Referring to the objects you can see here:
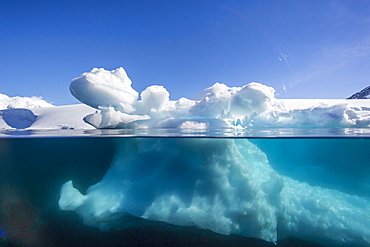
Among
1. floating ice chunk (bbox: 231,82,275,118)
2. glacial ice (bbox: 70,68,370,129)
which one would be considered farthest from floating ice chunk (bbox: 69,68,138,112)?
floating ice chunk (bbox: 231,82,275,118)

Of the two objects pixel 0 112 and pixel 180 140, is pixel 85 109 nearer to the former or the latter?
pixel 0 112

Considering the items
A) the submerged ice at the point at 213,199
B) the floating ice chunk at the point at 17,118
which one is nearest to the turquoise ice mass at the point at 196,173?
the submerged ice at the point at 213,199

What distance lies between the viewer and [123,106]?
884cm

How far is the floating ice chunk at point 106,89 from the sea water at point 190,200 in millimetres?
1693

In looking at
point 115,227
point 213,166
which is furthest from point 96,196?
point 213,166

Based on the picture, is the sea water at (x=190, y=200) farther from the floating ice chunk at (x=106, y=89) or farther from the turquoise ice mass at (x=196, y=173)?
the floating ice chunk at (x=106, y=89)

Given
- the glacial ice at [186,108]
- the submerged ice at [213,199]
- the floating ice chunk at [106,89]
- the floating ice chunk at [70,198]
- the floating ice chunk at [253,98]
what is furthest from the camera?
the glacial ice at [186,108]

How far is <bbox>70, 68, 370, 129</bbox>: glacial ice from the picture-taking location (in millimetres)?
8133

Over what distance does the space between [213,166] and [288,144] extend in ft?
14.3

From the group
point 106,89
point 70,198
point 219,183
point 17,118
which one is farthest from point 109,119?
point 17,118

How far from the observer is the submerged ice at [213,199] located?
18.1 feet

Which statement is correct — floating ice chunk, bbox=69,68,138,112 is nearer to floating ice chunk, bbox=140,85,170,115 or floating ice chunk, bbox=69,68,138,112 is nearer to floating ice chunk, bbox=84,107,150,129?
floating ice chunk, bbox=84,107,150,129

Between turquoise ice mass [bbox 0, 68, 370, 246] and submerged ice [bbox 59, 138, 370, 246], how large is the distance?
0.03 m

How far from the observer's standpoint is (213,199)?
229 inches
